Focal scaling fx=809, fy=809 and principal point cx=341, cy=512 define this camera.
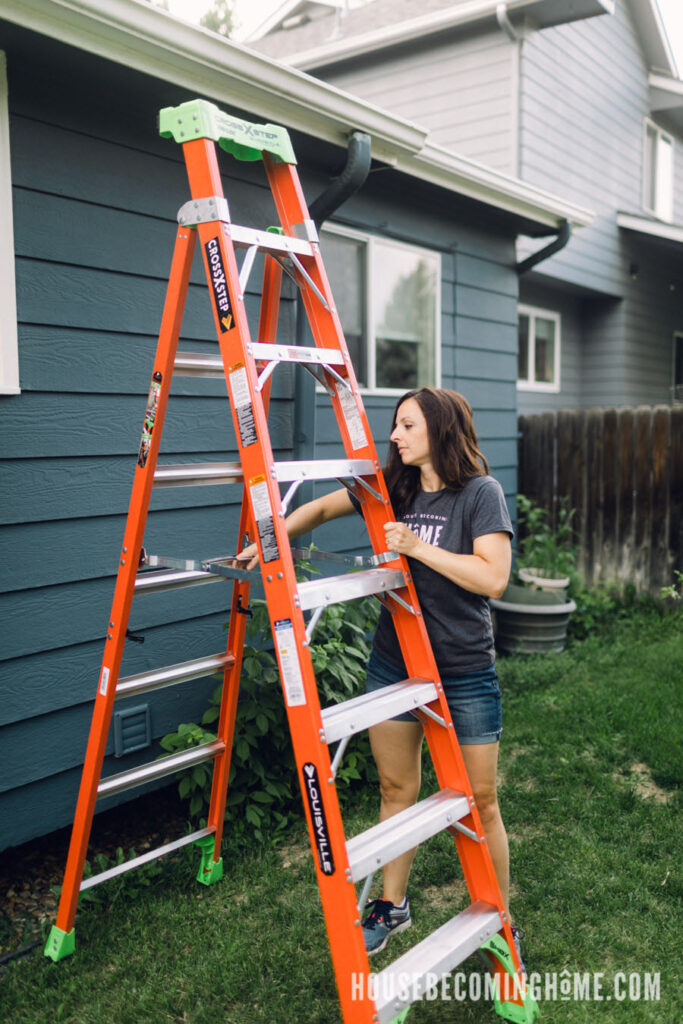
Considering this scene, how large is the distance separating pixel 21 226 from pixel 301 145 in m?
1.67

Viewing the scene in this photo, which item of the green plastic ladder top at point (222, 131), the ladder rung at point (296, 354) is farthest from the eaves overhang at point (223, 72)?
the ladder rung at point (296, 354)

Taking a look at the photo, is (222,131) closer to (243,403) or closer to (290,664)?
(243,403)

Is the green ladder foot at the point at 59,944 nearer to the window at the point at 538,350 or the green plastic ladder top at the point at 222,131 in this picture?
the green plastic ladder top at the point at 222,131

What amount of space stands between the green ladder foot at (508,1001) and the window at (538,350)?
7817mm

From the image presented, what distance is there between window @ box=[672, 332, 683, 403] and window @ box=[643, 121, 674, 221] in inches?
70.2

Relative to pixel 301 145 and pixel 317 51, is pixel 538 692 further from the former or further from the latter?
pixel 317 51

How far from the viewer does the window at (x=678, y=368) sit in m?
12.2

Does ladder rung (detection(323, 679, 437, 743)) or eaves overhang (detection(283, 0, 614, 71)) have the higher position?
eaves overhang (detection(283, 0, 614, 71))

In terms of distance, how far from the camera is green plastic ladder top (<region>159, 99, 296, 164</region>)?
2.09 metres

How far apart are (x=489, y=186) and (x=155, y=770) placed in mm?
4316

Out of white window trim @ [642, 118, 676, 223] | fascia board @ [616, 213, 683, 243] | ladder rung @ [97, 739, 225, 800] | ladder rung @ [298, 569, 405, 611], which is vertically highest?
white window trim @ [642, 118, 676, 223]

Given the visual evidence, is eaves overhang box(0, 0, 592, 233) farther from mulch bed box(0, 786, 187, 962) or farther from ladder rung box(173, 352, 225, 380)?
mulch bed box(0, 786, 187, 962)

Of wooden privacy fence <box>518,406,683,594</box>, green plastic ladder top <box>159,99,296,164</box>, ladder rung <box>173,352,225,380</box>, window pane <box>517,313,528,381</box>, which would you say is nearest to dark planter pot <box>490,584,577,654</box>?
wooden privacy fence <box>518,406,683,594</box>

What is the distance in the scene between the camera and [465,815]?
217 centimetres
